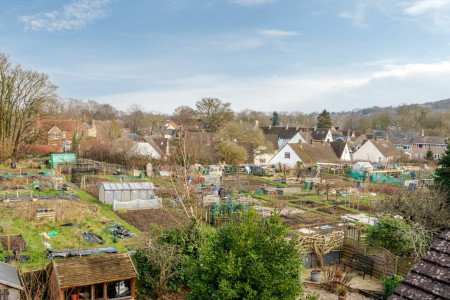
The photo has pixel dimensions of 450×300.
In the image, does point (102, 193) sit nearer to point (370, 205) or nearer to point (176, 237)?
point (176, 237)

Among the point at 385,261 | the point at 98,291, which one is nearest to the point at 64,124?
the point at 98,291

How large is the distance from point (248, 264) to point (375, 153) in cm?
6378

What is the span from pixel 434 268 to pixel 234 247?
17.5 ft

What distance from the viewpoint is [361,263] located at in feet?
62.2

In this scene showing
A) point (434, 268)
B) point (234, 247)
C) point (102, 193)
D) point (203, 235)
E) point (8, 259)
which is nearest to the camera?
point (434, 268)

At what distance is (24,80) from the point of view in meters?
45.1

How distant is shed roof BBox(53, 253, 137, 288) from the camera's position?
12.9 meters

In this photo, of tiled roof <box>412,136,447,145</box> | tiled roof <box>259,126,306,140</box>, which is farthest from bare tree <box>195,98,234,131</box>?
tiled roof <box>412,136,447,145</box>

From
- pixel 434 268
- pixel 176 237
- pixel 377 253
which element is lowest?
pixel 377 253

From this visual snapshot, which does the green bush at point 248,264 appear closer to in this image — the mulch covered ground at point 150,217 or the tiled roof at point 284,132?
the mulch covered ground at point 150,217

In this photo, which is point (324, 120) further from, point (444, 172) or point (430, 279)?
point (430, 279)

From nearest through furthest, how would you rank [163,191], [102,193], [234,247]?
[234,247] → [102,193] → [163,191]

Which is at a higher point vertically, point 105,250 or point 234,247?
point 234,247

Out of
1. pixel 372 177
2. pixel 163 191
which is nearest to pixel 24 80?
pixel 163 191
